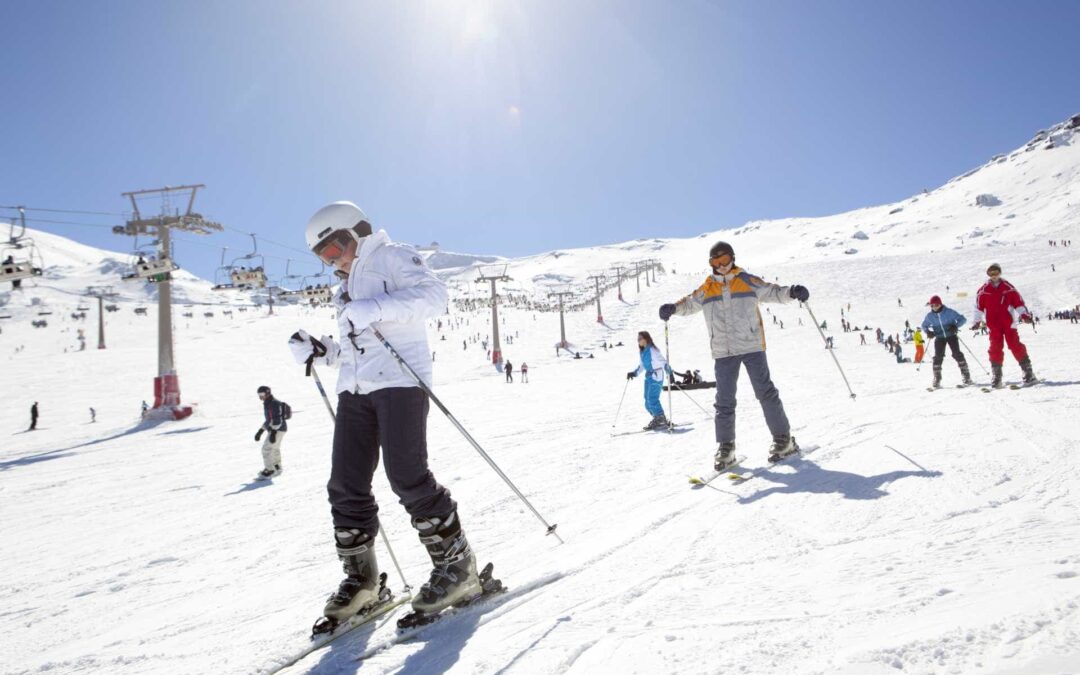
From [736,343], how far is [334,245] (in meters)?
3.55

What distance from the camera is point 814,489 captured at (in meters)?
3.67

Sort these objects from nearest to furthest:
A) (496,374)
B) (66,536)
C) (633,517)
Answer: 1. (633,517)
2. (66,536)
3. (496,374)

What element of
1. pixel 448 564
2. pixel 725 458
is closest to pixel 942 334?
pixel 725 458

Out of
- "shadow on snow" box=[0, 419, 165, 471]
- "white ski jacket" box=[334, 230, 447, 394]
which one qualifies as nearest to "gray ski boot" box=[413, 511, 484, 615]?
"white ski jacket" box=[334, 230, 447, 394]

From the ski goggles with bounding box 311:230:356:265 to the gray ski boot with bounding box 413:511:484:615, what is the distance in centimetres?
143

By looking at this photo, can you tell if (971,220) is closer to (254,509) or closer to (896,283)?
(896,283)

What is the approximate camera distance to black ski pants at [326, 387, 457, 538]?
2.64 meters

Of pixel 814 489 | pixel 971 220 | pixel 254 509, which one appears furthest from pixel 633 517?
pixel 971 220

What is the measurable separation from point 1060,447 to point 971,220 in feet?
417

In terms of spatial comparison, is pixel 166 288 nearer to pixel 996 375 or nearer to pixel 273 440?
pixel 273 440

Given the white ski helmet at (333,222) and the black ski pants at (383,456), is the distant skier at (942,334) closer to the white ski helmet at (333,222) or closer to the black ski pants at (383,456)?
the black ski pants at (383,456)

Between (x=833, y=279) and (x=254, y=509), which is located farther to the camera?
(x=833, y=279)

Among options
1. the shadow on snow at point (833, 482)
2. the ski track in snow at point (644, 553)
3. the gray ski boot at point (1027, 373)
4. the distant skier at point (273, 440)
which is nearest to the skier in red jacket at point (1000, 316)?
the gray ski boot at point (1027, 373)

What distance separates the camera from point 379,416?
269 centimetres
